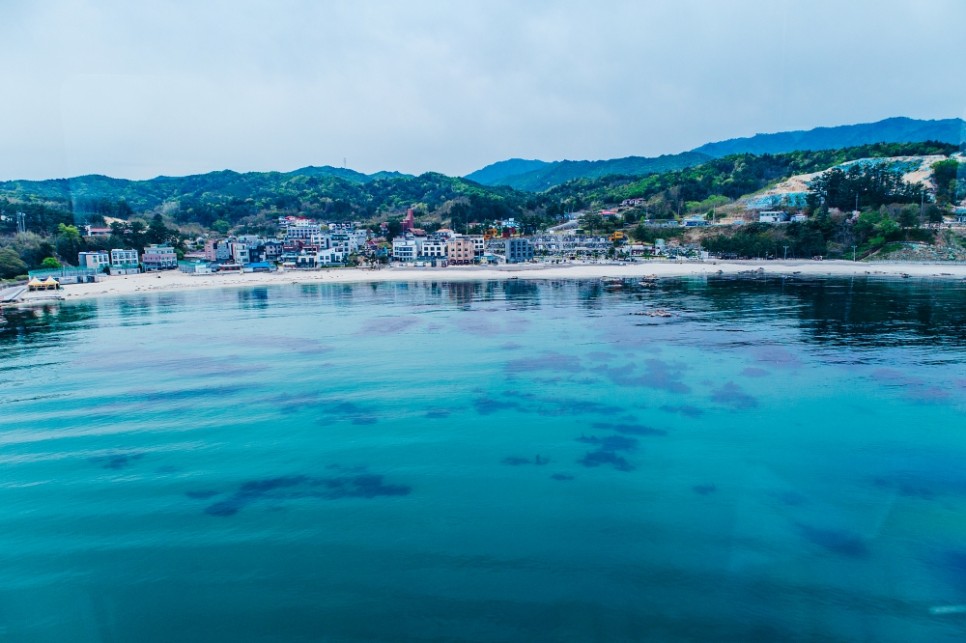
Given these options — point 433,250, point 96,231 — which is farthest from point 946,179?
point 96,231

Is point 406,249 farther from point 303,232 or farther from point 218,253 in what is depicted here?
point 218,253

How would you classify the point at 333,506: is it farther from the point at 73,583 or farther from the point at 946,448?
the point at 946,448

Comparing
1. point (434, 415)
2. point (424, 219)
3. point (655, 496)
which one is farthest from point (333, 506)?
point (424, 219)

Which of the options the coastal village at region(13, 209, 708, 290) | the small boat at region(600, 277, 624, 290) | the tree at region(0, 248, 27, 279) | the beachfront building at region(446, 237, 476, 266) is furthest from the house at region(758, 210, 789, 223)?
the tree at region(0, 248, 27, 279)

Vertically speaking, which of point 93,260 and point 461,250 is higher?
point 93,260

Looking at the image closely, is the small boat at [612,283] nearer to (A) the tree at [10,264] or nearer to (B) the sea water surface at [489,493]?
(B) the sea water surface at [489,493]

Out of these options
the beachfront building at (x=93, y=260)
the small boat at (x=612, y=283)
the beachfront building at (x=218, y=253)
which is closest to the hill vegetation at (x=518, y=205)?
the beachfront building at (x=93, y=260)

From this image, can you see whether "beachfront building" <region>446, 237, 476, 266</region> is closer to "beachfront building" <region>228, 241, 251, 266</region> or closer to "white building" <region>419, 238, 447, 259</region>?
"white building" <region>419, 238, 447, 259</region>
